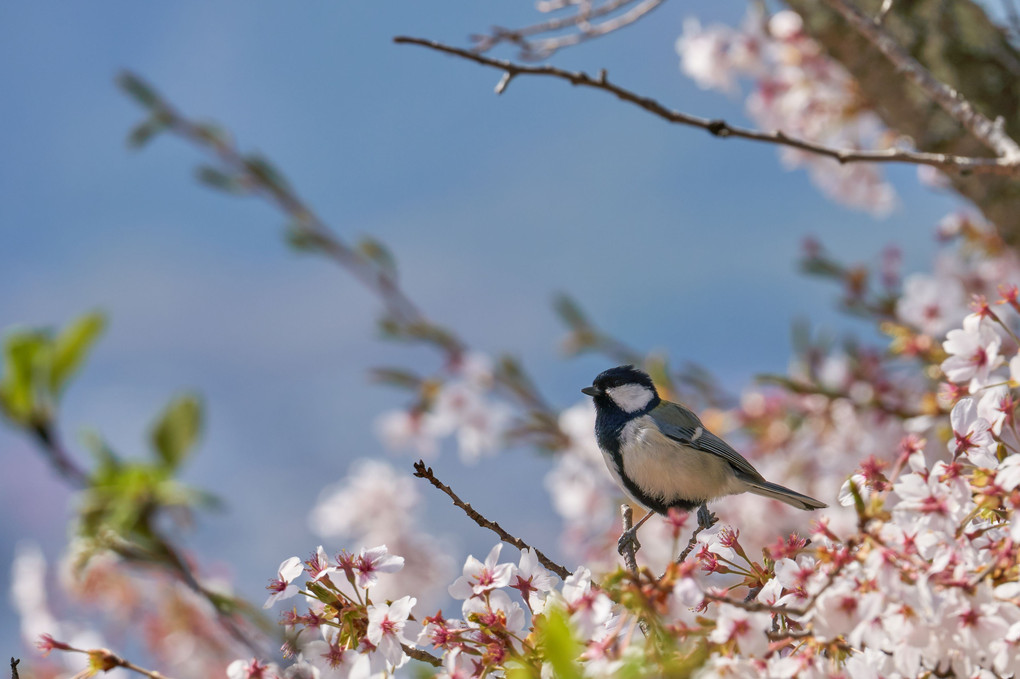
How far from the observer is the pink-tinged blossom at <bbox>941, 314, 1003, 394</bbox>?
5.07 feet

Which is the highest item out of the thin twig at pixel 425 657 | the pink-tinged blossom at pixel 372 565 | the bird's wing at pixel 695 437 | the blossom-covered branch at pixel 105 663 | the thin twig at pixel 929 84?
the thin twig at pixel 929 84

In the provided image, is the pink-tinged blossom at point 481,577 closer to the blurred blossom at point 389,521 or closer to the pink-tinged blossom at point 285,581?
the pink-tinged blossom at point 285,581

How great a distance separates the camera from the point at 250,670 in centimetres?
136

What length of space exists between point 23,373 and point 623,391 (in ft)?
7.10

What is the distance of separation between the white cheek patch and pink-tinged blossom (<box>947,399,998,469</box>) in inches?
57.1

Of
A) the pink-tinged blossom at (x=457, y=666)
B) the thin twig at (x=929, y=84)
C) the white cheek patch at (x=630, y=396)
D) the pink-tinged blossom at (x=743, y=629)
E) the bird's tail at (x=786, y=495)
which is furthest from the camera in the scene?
the white cheek patch at (x=630, y=396)

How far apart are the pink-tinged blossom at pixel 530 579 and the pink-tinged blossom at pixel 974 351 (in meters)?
0.84

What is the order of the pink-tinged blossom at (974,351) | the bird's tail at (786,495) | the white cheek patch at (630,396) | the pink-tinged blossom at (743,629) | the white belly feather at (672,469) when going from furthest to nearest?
the white cheek patch at (630,396)
the white belly feather at (672,469)
the bird's tail at (786,495)
the pink-tinged blossom at (974,351)
the pink-tinged blossom at (743,629)

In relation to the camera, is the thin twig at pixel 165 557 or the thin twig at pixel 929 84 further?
the thin twig at pixel 929 84

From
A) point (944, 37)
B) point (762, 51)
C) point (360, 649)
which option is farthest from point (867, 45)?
point (360, 649)

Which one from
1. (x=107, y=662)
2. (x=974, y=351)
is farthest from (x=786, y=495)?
(x=107, y=662)

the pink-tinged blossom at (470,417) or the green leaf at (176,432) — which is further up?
the pink-tinged blossom at (470,417)

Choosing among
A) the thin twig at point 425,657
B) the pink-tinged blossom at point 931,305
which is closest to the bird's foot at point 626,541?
the thin twig at point 425,657

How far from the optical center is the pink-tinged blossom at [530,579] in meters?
1.45
